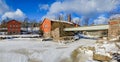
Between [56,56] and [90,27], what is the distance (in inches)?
838

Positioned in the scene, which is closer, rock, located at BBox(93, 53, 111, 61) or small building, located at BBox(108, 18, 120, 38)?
rock, located at BBox(93, 53, 111, 61)

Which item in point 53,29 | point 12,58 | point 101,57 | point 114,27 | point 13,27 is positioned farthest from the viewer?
point 13,27

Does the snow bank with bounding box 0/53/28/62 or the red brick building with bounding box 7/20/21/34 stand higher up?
the red brick building with bounding box 7/20/21/34

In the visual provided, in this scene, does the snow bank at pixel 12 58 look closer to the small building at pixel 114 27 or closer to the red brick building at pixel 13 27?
the small building at pixel 114 27

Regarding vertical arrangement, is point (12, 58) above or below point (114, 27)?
below

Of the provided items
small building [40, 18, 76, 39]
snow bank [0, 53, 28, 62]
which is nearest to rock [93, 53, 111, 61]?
snow bank [0, 53, 28, 62]

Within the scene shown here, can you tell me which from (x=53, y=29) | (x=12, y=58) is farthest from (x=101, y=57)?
(x=53, y=29)

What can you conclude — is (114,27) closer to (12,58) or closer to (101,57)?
(101,57)

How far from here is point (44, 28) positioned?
59.2 meters

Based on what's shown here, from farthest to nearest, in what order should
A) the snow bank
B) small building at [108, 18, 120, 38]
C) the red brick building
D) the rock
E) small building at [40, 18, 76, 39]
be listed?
1. the red brick building
2. small building at [40, 18, 76, 39]
3. small building at [108, 18, 120, 38]
4. the snow bank
5. the rock

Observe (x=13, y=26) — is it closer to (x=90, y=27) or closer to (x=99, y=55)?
(x=90, y=27)

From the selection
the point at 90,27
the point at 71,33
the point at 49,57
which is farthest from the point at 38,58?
the point at 71,33

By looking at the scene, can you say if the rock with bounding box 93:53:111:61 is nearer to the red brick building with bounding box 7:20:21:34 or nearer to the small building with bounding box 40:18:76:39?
the small building with bounding box 40:18:76:39

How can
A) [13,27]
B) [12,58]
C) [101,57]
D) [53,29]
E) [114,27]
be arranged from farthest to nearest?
[13,27], [53,29], [114,27], [12,58], [101,57]
